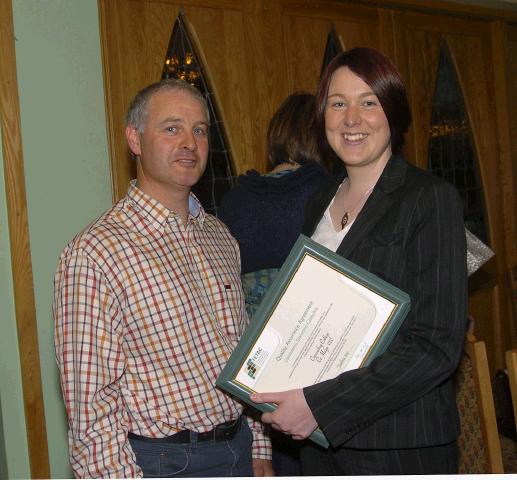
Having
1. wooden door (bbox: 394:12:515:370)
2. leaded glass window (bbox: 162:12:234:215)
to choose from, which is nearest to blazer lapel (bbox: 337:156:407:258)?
leaded glass window (bbox: 162:12:234:215)

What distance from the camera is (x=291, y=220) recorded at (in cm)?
211

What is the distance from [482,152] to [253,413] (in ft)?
10.8

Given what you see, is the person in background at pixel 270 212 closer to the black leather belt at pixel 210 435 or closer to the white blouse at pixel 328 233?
the white blouse at pixel 328 233

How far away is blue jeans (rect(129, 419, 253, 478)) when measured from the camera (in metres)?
1.59

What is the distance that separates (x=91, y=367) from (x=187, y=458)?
1.02ft

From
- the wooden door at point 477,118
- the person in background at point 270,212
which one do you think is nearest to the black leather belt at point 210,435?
the person in background at point 270,212

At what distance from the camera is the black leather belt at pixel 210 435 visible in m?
1.60

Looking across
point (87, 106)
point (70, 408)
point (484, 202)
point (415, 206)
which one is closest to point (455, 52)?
A: point (484, 202)

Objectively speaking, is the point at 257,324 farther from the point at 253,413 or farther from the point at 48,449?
the point at 48,449

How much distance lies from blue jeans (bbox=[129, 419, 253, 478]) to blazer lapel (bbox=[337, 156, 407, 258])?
1.80 feet

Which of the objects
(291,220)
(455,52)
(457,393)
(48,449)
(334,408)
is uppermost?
(455,52)

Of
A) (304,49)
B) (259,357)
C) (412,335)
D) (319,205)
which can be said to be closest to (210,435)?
(259,357)

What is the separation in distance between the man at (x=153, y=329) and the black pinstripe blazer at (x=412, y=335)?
0.30 m

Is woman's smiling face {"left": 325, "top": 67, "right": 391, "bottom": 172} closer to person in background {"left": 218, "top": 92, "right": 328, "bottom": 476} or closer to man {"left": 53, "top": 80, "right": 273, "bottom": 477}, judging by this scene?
man {"left": 53, "top": 80, "right": 273, "bottom": 477}
